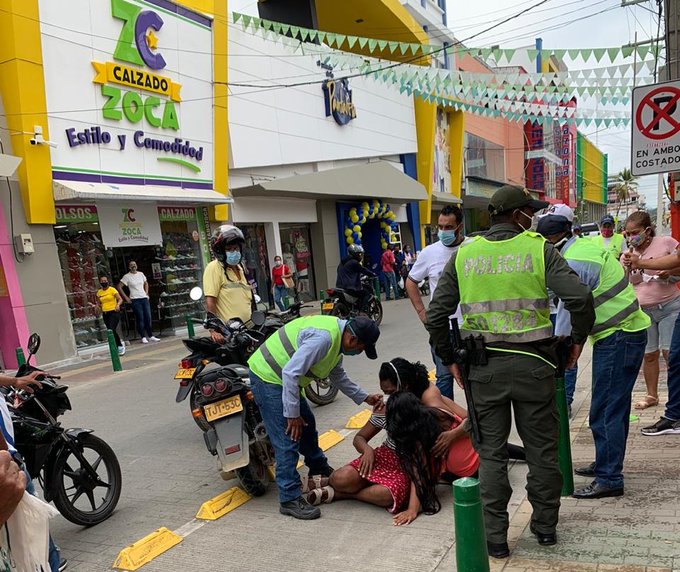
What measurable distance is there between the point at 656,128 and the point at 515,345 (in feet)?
10.3

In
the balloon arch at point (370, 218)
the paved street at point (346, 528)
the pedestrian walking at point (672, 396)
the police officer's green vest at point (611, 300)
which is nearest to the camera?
the paved street at point (346, 528)

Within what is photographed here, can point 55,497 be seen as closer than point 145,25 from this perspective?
Yes

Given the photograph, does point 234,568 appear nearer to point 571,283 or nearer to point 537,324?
point 537,324

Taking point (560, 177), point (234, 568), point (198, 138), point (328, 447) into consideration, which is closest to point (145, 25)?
point (198, 138)

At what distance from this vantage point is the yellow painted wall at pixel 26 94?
33.0ft

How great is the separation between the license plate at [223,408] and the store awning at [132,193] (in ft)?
26.5

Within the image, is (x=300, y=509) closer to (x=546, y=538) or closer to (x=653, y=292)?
(x=546, y=538)

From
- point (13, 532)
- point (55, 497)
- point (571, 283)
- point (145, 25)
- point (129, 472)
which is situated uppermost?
point (145, 25)

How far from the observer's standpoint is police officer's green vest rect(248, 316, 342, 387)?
12.4 feet

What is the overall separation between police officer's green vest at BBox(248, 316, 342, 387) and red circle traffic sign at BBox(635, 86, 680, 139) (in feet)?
10.8

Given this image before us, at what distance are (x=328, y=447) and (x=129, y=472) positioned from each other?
178 cm

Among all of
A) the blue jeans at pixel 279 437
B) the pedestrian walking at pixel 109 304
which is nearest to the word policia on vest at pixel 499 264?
the blue jeans at pixel 279 437

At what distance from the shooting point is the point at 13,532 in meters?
1.81

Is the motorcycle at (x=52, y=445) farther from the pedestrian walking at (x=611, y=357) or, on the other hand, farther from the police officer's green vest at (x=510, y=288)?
the pedestrian walking at (x=611, y=357)
